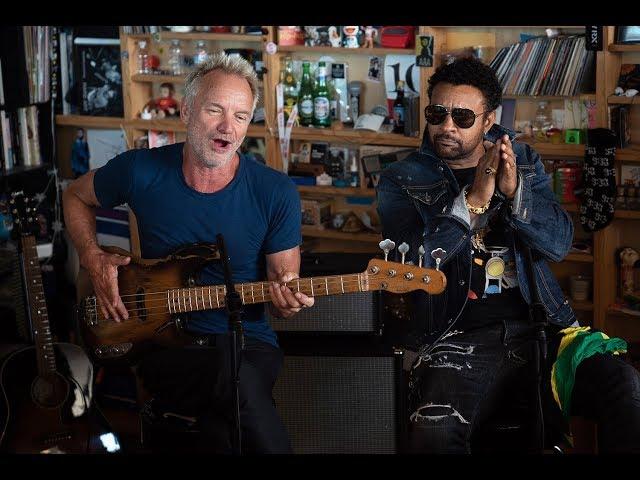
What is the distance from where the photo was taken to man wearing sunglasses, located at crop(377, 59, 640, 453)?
9.59 feet

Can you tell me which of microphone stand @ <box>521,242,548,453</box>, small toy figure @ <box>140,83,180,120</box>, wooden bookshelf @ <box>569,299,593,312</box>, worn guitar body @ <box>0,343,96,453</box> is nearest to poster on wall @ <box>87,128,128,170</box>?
small toy figure @ <box>140,83,180,120</box>

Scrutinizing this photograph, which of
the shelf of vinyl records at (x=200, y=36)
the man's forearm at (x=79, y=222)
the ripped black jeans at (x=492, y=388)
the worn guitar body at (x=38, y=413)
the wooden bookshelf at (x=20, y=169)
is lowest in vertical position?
the worn guitar body at (x=38, y=413)

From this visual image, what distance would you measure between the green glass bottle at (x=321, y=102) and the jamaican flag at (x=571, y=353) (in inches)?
68.2

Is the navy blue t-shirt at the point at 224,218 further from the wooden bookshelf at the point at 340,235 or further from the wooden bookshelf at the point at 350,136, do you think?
the wooden bookshelf at the point at 340,235

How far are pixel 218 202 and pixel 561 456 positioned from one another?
3.92 feet

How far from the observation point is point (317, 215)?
4531 mm

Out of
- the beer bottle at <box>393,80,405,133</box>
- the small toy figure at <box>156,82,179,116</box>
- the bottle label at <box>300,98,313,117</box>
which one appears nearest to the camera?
the beer bottle at <box>393,80,405,133</box>

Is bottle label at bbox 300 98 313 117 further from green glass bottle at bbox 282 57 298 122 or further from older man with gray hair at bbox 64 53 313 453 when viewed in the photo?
older man with gray hair at bbox 64 53 313 453

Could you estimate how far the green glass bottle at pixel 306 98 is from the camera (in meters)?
4.44

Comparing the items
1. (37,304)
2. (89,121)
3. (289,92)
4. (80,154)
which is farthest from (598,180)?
(80,154)

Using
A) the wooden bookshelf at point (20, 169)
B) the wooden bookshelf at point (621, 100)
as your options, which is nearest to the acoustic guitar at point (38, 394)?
the wooden bookshelf at point (20, 169)

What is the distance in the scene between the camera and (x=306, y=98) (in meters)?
4.45

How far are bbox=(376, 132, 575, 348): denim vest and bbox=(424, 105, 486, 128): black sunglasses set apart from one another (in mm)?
107
